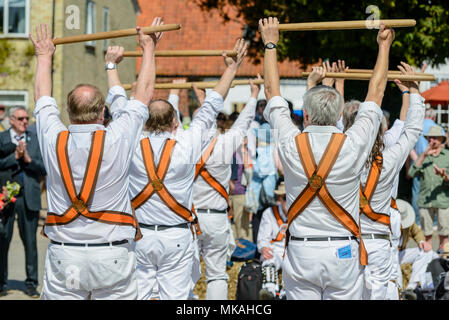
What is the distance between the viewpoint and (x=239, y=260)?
30.1 feet

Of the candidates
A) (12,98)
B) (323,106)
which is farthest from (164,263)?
(12,98)

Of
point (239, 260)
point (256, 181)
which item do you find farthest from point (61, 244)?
point (256, 181)

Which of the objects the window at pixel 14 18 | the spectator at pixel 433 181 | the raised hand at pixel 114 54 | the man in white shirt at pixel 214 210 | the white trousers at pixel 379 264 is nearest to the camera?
the raised hand at pixel 114 54

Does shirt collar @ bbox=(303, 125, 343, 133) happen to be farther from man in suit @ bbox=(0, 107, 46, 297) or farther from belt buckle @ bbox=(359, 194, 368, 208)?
man in suit @ bbox=(0, 107, 46, 297)

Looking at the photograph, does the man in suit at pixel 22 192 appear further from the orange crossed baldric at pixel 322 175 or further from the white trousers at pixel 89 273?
the orange crossed baldric at pixel 322 175

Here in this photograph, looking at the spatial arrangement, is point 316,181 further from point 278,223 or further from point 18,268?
point 18,268

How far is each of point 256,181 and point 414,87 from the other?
5.82m

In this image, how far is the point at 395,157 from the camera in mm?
5582

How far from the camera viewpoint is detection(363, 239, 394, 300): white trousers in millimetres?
5922

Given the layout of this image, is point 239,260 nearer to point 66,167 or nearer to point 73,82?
point 66,167

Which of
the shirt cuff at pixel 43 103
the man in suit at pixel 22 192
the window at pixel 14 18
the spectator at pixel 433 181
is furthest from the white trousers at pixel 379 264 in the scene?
the window at pixel 14 18

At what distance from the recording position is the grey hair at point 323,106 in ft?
15.8

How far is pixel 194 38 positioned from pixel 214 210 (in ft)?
85.3

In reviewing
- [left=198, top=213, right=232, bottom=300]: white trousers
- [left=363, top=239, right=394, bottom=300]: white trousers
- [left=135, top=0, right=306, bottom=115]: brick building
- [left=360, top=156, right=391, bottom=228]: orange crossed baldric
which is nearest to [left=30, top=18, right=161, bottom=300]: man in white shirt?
[left=360, top=156, right=391, bottom=228]: orange crossed baldric
